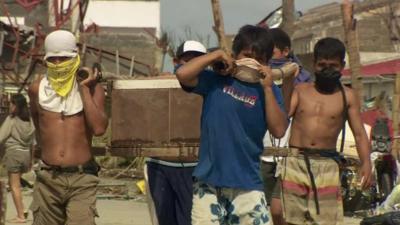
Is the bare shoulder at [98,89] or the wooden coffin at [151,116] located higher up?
the bare shoulder at [98,89]

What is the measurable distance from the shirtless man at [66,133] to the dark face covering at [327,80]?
1.60 m

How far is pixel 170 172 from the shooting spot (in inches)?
270

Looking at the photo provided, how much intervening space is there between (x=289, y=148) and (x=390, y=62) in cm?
1497

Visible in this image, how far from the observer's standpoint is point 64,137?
6.15 meters

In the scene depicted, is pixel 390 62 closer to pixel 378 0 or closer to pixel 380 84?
pixel 380 84

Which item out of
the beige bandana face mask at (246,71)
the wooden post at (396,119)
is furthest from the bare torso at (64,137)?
the wooden post at (396,119)

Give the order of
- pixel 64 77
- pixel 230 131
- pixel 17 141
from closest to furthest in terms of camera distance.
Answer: pixel 230 131
pixel 64 77
pixel 17 141

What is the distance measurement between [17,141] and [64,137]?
567cm

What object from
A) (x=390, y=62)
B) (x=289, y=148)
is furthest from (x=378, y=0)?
(x=289, y=148)

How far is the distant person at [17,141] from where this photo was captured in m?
11.5

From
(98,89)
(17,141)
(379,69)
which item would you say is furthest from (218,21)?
(379,69)

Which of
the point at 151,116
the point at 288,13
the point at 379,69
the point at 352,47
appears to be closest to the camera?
the point at 151,116

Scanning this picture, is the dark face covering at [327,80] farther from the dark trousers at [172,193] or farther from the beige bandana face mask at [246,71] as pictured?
the beige bandana face mask at [246,71]

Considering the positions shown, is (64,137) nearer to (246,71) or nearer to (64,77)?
(64,77)
